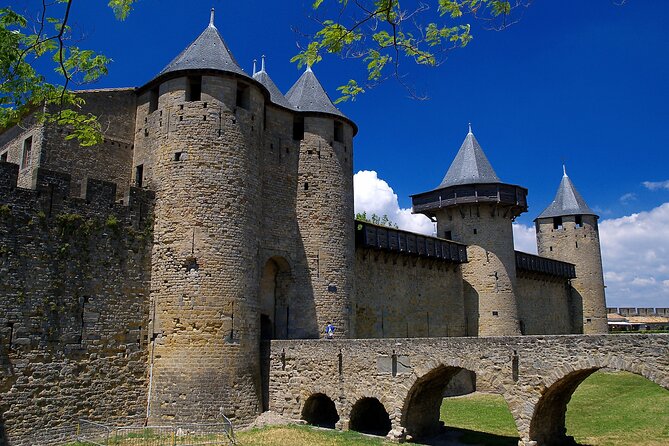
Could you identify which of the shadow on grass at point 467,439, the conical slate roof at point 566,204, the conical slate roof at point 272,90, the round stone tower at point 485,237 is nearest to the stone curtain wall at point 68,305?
the conical slate roof at point 272,90

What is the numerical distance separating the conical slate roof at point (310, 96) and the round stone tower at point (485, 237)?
9899 millimetres

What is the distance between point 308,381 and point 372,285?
7554 mm

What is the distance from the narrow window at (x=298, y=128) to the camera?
22.5m

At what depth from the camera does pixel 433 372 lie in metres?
15.6

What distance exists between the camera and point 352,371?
1691cm

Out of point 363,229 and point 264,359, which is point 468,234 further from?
point 264,359

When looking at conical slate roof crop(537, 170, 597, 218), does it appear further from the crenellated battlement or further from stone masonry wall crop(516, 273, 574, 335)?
the crenellated battlement

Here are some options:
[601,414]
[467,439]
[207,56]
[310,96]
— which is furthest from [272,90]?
[601,414]

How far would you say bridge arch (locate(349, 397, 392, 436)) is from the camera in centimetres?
1711

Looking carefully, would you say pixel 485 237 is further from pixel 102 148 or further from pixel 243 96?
pixel 102 148

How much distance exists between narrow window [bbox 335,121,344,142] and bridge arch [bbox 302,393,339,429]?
32.1 ft

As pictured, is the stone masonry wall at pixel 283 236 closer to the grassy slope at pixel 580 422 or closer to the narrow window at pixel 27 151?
the grassy slope at pixel 580 422

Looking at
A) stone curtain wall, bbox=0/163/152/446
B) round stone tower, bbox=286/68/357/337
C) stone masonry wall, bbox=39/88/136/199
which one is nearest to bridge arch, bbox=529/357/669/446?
round stone tower, bbox=286/68/357/337

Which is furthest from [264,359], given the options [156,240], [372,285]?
[372,285]
